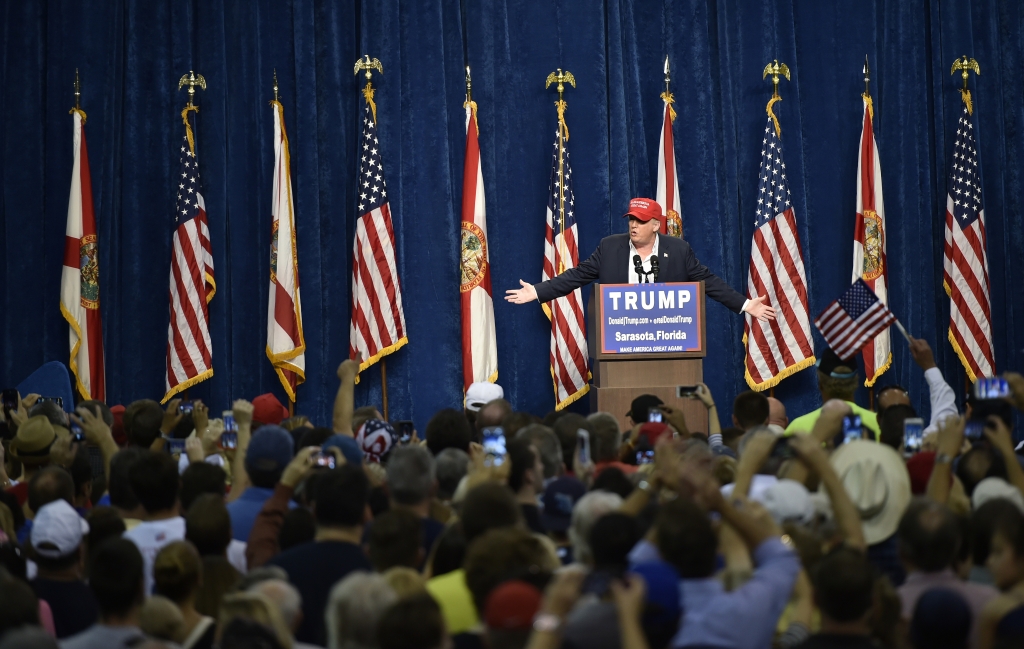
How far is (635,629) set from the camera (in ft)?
7.93

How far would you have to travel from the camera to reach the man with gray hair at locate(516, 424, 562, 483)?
14.8 feet

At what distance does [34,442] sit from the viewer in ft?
17.4

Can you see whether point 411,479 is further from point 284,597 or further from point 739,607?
point 739,607

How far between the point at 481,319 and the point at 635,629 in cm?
801

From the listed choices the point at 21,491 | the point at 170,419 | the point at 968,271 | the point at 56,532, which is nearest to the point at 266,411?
the point at 170,419

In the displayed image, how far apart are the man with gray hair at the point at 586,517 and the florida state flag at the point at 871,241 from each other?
7.35m

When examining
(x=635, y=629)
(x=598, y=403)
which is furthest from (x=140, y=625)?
(x=598, y=403)

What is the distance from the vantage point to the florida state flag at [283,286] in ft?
33.9

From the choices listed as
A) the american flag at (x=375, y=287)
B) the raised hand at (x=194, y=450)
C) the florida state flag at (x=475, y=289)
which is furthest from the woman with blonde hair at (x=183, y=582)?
the florida state flag at (x=475, y=289)

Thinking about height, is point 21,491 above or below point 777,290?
below

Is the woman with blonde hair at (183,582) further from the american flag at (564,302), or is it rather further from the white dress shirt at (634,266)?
the american flag at (564,302)

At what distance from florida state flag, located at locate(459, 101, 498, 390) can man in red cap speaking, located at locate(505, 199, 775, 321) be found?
Result: 5.10 feet

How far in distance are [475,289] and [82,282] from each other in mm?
3340

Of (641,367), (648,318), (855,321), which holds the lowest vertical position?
(641,367)
